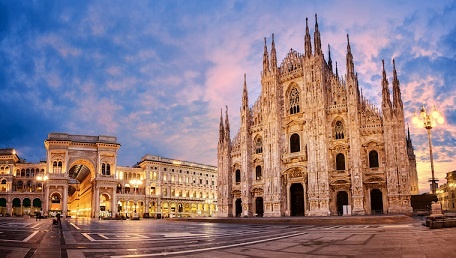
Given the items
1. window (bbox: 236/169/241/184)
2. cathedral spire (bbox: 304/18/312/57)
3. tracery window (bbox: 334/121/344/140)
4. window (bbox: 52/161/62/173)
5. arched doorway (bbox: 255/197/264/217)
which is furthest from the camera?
window (bbox: 52/161/62/173)

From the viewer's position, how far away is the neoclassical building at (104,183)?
7450 cm

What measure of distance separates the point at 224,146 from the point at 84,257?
50.2 m

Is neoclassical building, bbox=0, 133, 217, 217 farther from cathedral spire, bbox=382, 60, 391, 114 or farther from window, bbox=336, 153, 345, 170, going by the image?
cathedral spire, bbox=382, 60, 391, 114

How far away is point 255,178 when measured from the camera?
181 ft

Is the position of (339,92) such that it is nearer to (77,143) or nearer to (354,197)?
(354,197)

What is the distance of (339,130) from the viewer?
47.5 m

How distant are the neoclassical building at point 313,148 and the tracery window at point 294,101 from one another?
14 cm

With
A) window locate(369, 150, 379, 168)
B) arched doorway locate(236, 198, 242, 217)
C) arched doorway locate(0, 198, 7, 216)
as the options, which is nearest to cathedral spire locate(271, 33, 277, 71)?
window locate(369, 150, 379, 168)

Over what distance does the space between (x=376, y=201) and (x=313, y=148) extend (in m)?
9.75

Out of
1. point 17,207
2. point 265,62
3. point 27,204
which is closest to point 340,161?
point 265,62

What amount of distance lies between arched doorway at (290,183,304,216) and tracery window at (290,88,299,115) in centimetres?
1044

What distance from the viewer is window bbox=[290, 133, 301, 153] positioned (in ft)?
167

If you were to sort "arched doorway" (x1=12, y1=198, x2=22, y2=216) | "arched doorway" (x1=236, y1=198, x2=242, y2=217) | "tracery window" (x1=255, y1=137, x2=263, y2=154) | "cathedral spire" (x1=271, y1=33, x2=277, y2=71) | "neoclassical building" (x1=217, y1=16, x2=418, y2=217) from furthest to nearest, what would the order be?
1. "arched doorway" (x1=12, y1=198, x2=22, y2=216)
2. "arched doorway" (x1=236, y1=198, x2=242, y2=217)
3. "tracery window" (x1=255, y1=137, x2=263, y2=154)
4. "cathedral spire" (x1=271, y1=33, x2=277, y2=71)
5. "neoclassical building" (x1=217, y1=16, x2=418, y2=217)

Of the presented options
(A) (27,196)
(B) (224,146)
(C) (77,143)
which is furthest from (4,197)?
(B) (224,146)
